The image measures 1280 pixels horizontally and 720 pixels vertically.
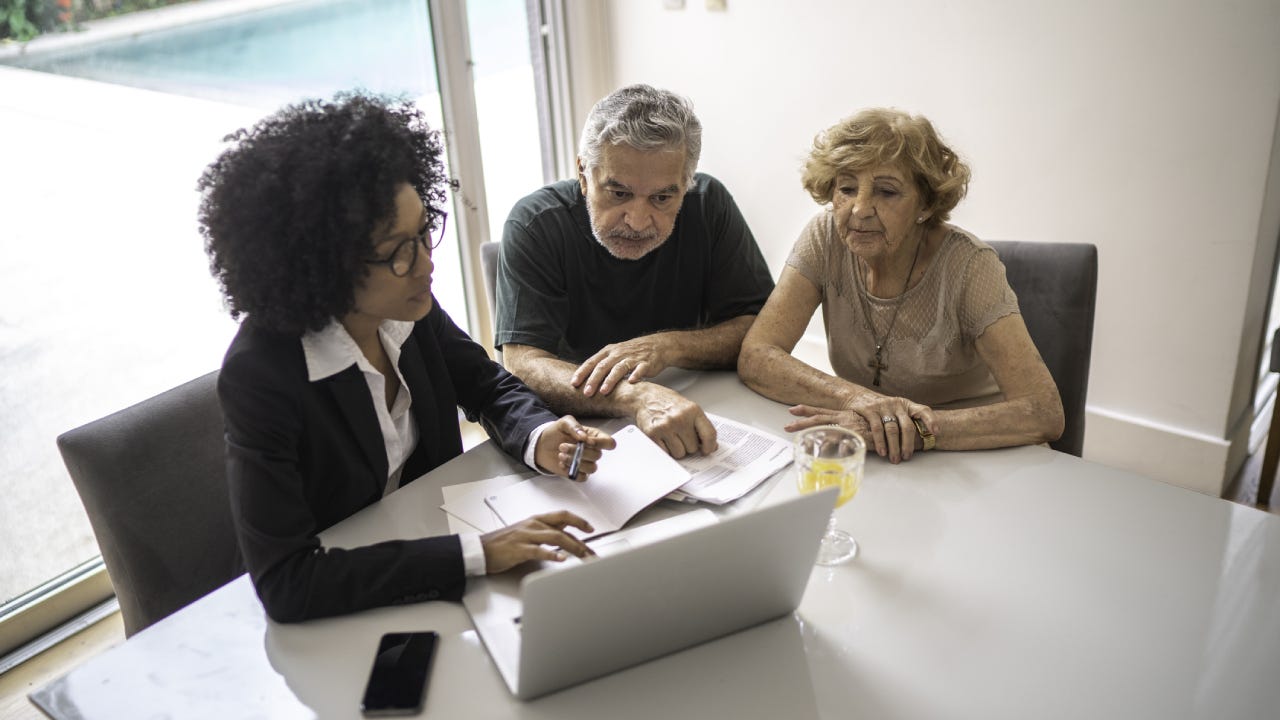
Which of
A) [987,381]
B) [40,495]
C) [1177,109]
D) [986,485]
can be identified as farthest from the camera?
[1177,109]

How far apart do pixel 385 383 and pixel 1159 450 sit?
2.41 meters

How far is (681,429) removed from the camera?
1.39 metres

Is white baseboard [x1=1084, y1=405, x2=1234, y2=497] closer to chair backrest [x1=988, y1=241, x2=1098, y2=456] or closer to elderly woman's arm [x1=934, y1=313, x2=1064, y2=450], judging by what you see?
chair backrest [x1=988, y1=241, x2=1098, y2=456]

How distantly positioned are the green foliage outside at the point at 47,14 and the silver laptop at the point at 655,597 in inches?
74.9

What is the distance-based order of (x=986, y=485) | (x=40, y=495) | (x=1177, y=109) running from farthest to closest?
(x=1177, y=109) → (x=40, y=495) → (x=986, y=485)

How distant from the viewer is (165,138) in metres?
2.30

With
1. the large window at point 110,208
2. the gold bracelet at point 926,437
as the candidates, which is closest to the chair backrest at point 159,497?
the large window at point 110,208

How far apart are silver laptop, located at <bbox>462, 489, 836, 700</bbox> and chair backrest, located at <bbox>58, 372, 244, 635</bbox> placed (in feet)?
1.82

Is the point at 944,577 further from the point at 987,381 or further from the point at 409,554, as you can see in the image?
the point at 987,381

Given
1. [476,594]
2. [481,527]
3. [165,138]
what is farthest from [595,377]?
[165,138]

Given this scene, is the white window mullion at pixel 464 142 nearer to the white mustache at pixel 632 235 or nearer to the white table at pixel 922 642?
the white mustache at pixel 632 235

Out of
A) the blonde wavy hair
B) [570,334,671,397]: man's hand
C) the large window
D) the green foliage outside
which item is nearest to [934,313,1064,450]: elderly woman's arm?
the blonde wavy hair

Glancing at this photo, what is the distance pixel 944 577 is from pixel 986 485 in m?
0.27

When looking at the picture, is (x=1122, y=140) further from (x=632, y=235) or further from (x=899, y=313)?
(x=632, y=235)
